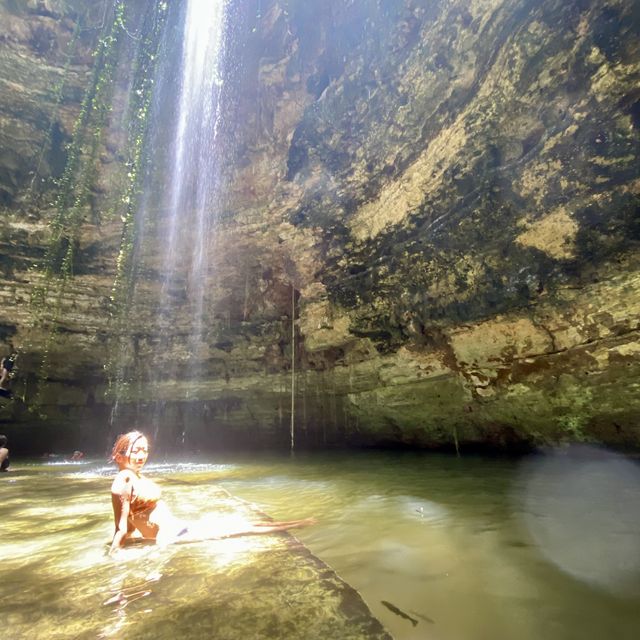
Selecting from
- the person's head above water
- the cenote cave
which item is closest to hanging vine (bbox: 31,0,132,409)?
the cenote cave

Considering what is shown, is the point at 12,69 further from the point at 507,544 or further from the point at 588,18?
the point at 507,544

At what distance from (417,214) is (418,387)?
3.50 metres

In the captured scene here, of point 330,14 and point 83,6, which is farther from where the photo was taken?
point 83,6

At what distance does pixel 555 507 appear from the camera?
3230 millimetres

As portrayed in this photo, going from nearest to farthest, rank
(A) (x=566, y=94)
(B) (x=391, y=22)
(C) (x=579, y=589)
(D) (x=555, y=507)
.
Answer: (C) (x=579, y=589) → (D) (x=555, y=507) → (A) (x=566, y=94) → (B) (x=391, y=22)

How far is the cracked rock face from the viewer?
16.9 feet

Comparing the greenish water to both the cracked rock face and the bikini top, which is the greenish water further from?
the cracked rock face

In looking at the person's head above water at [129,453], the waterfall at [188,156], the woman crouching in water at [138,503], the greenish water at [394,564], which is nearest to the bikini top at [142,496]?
the woman crouching in water at [138,503]

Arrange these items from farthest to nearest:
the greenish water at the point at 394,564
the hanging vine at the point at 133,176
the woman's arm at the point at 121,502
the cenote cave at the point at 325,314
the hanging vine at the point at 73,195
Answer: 1. the hanging vine at the point at 133,176
2. the hanging vine at the point at 73,195
3. the woman's arm at the point at 121,502
4. the cenote cave at the point at 325,314
5. the greenish water at the point at 394,564

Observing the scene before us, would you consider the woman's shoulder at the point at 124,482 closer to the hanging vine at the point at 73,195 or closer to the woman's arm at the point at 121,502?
the woman's arm at the point at 121,502

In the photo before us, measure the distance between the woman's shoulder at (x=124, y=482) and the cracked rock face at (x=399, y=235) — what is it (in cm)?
592

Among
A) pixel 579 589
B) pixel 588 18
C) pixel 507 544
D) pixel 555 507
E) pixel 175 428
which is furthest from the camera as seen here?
pixel 175 428

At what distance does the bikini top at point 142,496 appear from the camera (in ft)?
8.39

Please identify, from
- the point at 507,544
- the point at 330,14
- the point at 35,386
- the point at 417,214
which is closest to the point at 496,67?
the point at 417,214
